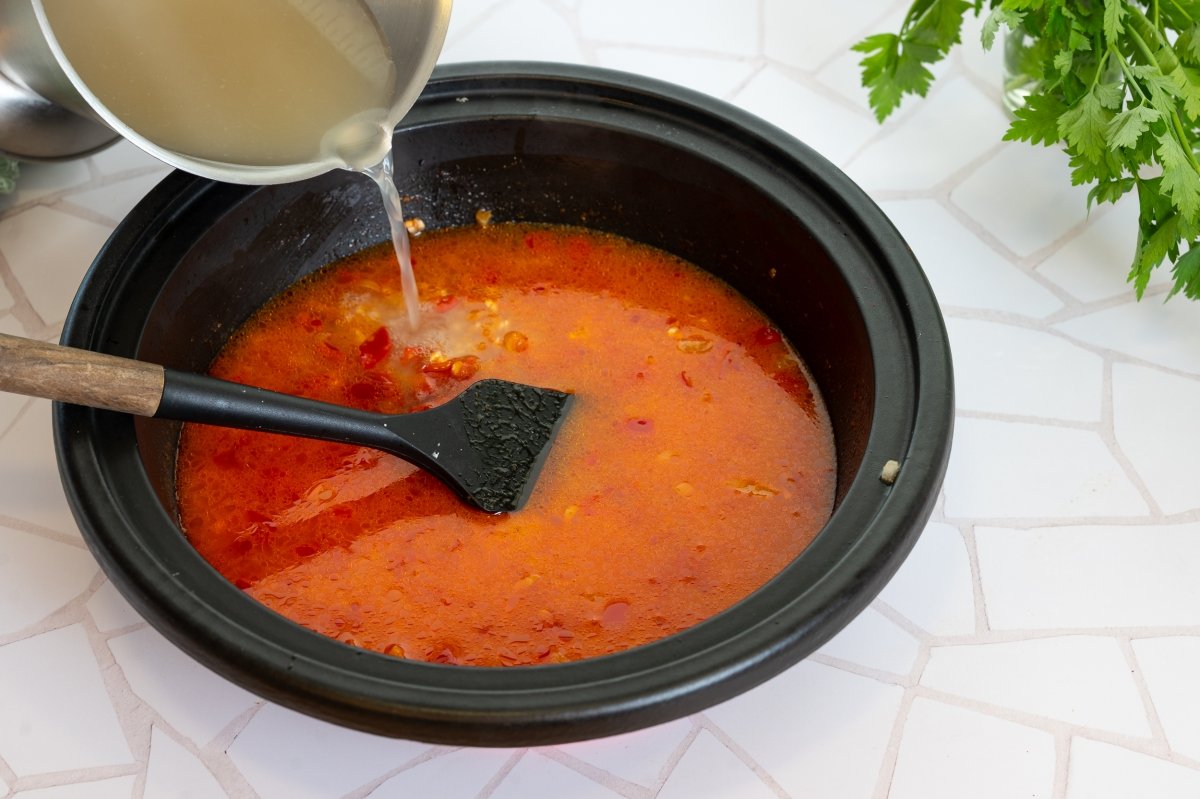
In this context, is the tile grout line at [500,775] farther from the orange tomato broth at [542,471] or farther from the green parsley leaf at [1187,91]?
the green parsley leaf at [1187,91]

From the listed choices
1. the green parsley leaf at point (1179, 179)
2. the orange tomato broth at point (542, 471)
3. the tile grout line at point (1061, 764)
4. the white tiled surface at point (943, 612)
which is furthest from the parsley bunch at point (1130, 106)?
the tile grout line at point (1061, 764)

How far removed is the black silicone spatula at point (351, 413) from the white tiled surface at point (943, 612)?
0.28 m

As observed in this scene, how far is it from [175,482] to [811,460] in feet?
2.57

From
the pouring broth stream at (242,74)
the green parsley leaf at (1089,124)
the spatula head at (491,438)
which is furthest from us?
the green parsley leaf at (1089,124)

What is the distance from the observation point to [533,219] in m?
1.85

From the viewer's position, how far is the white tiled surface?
51.1 inches

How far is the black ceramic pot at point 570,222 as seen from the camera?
112cm

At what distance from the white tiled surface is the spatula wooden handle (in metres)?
0.28

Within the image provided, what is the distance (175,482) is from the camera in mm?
1538

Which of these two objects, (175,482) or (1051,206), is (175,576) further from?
(1051,206)

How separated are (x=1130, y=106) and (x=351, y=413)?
106 centimetres

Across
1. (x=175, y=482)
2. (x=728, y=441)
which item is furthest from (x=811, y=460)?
(x=175, y=482)

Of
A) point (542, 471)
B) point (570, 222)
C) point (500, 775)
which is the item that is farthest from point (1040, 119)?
point (500, 775)

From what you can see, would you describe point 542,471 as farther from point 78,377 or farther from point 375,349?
point 78,377
